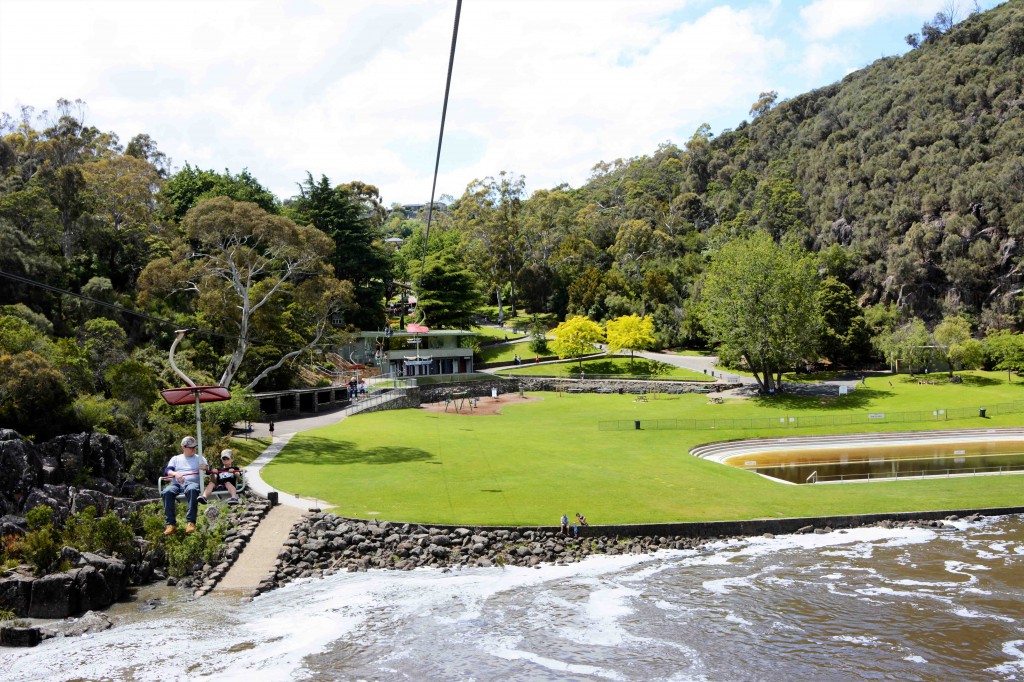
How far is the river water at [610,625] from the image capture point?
17.6m

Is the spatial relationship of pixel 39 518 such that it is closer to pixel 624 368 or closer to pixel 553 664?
pixel 553 664

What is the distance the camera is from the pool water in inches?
1512

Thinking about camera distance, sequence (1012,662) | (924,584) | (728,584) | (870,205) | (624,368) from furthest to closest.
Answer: (870,205), (624,368), (728,584), (924,584), (1012,662)

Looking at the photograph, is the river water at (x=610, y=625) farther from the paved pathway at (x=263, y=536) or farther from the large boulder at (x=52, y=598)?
the large boulder at (x=52, y=598)

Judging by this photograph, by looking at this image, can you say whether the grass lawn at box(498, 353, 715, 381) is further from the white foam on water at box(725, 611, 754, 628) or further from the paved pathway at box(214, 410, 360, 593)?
the white foam on water at box(725, 611, 754, 628)

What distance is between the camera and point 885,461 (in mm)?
41719

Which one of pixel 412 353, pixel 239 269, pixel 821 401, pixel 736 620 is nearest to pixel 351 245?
pixel 412 353

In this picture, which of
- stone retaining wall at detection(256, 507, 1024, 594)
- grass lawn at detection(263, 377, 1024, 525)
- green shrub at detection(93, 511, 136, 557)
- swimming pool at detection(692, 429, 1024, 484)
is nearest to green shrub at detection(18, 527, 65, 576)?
green shrub at detection(93, 511, 136, 557)

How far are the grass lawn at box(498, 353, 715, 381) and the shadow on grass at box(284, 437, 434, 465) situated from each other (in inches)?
1340

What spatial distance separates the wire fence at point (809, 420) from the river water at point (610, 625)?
77.5ft

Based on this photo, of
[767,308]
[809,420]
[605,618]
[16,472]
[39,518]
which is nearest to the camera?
[605,618]

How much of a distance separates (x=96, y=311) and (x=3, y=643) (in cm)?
3110

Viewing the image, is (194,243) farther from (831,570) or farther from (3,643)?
Answer: (831,570)

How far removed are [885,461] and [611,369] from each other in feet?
117
